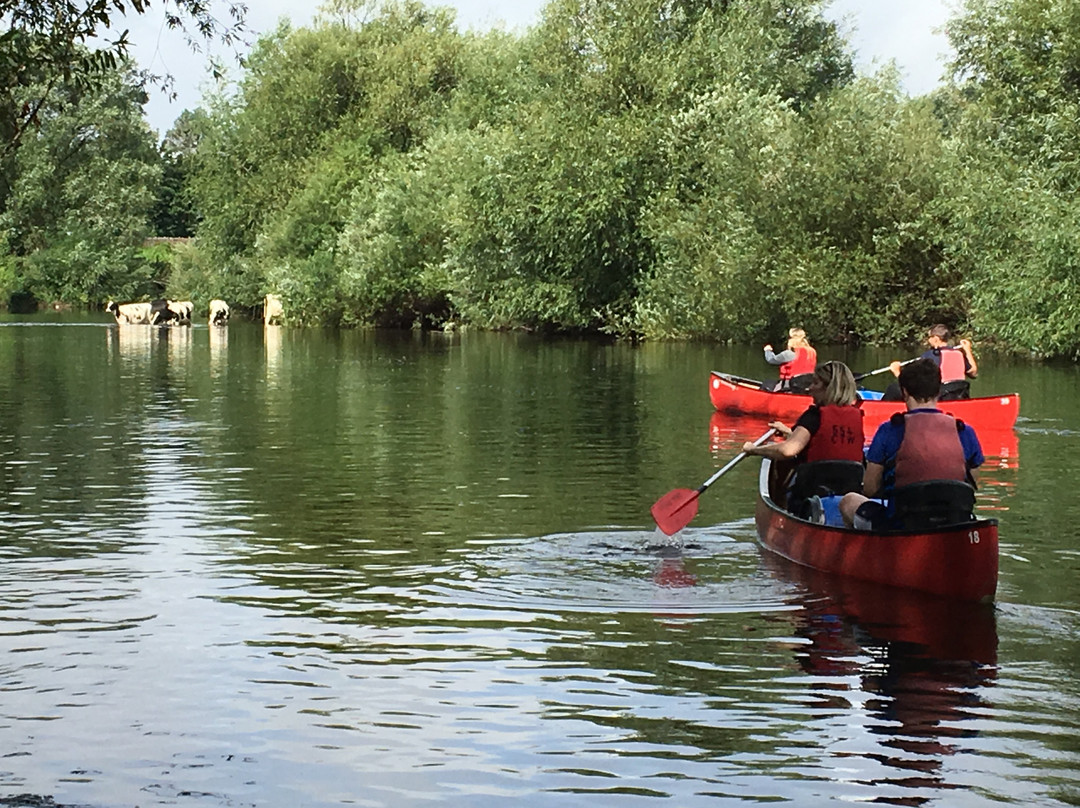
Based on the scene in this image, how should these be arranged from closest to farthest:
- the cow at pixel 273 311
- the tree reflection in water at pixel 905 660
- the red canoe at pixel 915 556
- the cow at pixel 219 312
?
the tree reflection in water at pixel 905 660 < the red canoe at pixel 915 556 < the cow at pixel 273 311 < the cow at pixel 219 312

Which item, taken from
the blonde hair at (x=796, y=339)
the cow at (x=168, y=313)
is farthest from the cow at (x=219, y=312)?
the blonde hair at (x=796, y=339)

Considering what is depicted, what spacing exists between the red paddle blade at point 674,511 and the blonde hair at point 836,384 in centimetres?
153

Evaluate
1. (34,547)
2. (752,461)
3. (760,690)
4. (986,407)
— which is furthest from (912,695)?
(986,407)

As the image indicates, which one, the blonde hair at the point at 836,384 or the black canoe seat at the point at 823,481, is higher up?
the blonde hair at the point at 836,384

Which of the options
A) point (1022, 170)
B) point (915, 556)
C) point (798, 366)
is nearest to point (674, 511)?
point (915, 556)

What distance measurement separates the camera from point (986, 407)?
21078 mm

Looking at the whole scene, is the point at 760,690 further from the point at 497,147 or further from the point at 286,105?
the point at 286,105

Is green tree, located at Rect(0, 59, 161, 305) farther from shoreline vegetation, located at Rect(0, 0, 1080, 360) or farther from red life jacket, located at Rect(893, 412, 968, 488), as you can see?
red life jacket, located at Rect(893, 412, 968, 488)

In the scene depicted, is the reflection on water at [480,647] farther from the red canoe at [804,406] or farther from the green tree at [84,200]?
the green tree at [84,200]

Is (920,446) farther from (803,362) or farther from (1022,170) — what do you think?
(1022,170)

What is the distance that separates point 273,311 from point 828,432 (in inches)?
2264

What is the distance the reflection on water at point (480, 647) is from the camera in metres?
6.63

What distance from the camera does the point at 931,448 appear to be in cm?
977

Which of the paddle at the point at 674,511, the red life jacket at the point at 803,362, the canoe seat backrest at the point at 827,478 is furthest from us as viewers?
the red life jacket at the point at 803,362
